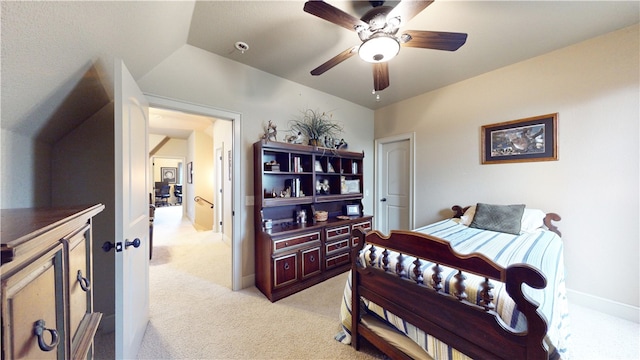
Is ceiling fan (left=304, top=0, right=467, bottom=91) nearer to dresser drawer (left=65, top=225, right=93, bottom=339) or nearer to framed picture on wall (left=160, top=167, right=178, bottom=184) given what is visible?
dresser drawer (left=65, top=225, right=93, bottom=339)

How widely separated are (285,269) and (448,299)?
5.47 feet

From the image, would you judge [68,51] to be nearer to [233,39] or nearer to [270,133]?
[233,39]

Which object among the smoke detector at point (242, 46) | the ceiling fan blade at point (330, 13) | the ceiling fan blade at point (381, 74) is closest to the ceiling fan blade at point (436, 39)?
the ceiling fan blade at point (381, 74)

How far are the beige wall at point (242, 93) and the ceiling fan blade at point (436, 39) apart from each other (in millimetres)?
1726

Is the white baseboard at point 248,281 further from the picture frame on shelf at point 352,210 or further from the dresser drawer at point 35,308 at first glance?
the dresser drawer at point 35,308

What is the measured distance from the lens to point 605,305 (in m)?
2.12

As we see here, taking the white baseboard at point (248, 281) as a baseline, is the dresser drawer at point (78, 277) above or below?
above

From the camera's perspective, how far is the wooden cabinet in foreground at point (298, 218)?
239 centimetres

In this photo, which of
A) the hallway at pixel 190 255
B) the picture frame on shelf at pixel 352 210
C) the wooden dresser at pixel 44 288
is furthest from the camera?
the picture frame on shelf at pixel 352 210

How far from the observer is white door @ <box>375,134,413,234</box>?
3.75 metres

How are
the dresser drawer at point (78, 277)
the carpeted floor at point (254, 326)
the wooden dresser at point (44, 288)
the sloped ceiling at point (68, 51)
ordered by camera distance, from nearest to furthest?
the wooden dresser at point (44, 288) → the dresser drawer at point (78, 277) → the sloped ceiling at point (68, 51) → the carpeted floor at point (254, 326)

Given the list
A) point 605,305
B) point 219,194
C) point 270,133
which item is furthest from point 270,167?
point 605,305

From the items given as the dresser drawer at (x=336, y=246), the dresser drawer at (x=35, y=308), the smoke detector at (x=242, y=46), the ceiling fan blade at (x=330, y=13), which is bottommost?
the dresser drawer at (x=336, y=246)

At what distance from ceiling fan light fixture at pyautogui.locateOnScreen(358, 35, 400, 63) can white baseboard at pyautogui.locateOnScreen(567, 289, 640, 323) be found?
3110mm
